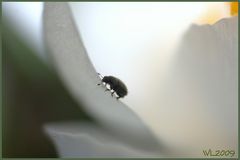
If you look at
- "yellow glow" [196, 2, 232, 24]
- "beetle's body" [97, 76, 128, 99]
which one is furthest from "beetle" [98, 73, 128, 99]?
"yellow glow" [196, 2, 232, 24]

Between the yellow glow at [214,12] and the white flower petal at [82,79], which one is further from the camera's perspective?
the yellow glow at [214,12]

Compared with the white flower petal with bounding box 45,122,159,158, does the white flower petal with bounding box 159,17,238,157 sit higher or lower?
higher

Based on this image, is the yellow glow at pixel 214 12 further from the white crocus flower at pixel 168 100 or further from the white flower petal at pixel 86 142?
the white flower petal at pixel 86 142

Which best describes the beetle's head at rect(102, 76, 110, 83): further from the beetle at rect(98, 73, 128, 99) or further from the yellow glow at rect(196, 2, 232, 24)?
the yellow glow at rect(196, 2, 232, 24)

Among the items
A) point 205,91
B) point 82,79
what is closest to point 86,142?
point 82,79

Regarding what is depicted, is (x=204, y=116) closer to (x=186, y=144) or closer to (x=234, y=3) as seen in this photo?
(x=186, y=144)

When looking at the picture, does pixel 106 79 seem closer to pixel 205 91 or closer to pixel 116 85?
pixel 116 85

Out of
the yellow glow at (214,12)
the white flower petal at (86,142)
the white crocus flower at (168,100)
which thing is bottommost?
the white flower petal at (86,142)

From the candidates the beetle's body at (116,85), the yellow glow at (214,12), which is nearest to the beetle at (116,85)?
the beetle's body at (116,85)
